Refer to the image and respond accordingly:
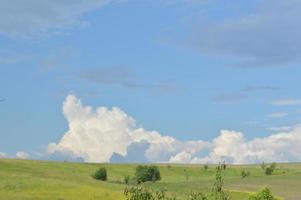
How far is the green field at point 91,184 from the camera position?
8581 cm

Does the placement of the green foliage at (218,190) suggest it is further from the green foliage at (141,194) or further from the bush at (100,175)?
the bush at (100,175)

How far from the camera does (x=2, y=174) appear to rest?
368 ft

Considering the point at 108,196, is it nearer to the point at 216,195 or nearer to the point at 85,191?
the point at 85,191

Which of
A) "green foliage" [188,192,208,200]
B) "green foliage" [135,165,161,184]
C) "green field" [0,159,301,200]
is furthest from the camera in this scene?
"green foliage" [135,165,161,184]

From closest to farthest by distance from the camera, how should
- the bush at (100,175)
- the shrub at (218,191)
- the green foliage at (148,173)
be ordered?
the shrub at (218,191) < the bush at (100,175) < the green foliage at (148,173)

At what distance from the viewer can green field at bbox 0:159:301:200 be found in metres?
85.8

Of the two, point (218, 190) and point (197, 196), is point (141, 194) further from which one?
point (218, 190)

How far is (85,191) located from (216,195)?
2697 inches

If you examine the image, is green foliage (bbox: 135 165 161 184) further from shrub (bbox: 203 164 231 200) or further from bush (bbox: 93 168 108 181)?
shrub (bbox: 203 164 231 200)

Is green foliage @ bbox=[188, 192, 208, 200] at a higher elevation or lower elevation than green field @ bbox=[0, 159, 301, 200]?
lower

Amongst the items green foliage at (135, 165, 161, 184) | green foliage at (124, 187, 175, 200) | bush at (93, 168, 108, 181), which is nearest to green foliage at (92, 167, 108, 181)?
bush at (93, 168, 108, 181)

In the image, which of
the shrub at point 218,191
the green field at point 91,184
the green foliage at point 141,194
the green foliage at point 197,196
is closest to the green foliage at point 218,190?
the shrub at point 218,191

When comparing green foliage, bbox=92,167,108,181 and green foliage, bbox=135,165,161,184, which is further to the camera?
green foliage, bbox=135,165,161,184

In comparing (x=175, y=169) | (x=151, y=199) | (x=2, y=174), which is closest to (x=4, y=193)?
(x=2, y=174)
